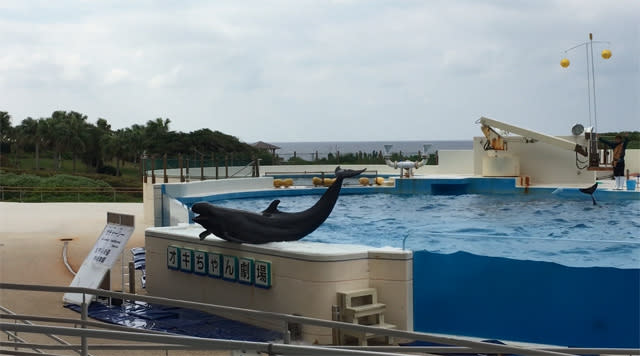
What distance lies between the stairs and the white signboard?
138 inches

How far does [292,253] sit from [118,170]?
145ft

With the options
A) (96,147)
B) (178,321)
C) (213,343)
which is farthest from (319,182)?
(96,147)

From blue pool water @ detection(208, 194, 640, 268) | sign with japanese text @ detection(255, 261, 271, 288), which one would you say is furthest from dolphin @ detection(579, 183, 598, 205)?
sign with japanese text @ detection(255, 261, 271, 288)

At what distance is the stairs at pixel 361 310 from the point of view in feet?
25.9

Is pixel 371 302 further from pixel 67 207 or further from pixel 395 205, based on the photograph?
pixel 67 207

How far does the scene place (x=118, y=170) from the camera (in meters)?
50.2

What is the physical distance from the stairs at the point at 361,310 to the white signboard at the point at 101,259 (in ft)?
11.5

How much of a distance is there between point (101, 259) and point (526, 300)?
561cm

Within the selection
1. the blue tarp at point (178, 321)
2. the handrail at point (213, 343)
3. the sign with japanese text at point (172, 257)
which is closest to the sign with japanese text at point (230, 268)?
the blue tarp at point (178, 321)

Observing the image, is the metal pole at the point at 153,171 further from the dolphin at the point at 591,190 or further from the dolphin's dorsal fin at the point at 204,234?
the dolphin at the point at 591,190

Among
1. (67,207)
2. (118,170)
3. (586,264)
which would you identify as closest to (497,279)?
(586,264)

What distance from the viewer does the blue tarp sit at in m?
8.19

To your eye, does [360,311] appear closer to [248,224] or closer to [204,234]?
[248,224]

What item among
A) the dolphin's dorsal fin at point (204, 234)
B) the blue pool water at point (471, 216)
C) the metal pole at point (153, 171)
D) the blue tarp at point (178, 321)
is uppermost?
the metal pole at point (153, 171)
